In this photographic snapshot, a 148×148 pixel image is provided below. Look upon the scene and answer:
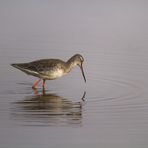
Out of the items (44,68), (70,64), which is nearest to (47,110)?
(44,68)

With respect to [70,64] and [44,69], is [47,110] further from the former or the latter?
[70,64]

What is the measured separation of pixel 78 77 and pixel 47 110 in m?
3.33

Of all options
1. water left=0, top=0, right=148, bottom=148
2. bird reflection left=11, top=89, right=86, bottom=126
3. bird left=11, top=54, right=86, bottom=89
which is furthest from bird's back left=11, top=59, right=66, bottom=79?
bird reflection left=11, top=89, right=86, bottom=126

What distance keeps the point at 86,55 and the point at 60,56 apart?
622mm

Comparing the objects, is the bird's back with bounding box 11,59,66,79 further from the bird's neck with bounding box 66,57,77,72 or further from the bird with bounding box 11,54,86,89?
the bird's neck with bounding box 66,57,77,72

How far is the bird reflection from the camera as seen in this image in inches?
441

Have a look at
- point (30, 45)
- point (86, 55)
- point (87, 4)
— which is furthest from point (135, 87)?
point (87, 4)

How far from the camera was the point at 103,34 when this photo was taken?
19.5 metres

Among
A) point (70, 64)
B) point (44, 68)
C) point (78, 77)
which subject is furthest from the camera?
point (78, 77)

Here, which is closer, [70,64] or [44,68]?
[44,68]

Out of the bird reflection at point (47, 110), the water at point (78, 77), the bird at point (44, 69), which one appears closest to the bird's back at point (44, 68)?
the bird at point (44, 69)

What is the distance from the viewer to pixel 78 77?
15344 mm

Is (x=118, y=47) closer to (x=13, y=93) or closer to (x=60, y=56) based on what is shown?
(x=60, y=56)

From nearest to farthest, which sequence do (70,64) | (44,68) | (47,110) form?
1. (47,110)
2. (44,68)
3. (70,64)
